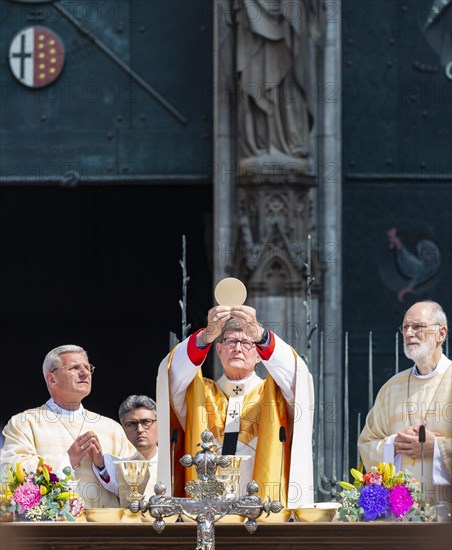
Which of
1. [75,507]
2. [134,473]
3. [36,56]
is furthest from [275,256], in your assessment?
[75,507]

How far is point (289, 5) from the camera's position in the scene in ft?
49.4

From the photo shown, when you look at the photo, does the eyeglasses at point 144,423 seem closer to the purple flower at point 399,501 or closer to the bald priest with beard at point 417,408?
the bald priest with beard at point 417,408

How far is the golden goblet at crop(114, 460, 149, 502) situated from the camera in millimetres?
9523

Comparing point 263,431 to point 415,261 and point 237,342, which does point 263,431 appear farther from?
point 415,261

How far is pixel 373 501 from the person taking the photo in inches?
356

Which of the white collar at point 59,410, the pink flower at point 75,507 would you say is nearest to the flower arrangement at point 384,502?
the pink flower at point 75,507

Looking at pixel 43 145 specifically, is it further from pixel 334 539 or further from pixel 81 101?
pixel 334 539

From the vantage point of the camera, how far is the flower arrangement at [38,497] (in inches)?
360

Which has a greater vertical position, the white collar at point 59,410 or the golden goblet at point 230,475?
the white collar at point 59,410

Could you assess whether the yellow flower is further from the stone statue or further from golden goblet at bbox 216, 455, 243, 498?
the stone statue

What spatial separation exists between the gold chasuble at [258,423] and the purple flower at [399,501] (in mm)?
985

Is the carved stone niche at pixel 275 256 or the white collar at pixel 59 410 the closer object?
the white collar at pixel 59 410

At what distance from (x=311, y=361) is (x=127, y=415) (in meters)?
4.19

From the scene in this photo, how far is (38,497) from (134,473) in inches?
20.9
